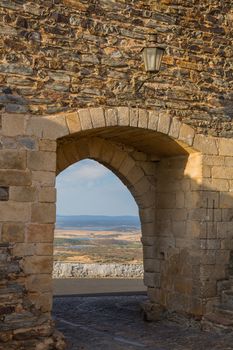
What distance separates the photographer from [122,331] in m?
7.33

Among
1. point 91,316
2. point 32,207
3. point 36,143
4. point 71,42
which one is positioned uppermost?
point 71,42

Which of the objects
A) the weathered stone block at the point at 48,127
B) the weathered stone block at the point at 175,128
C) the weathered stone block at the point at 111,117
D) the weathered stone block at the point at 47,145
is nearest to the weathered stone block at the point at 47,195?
the weathered stone block at the point at 47,145

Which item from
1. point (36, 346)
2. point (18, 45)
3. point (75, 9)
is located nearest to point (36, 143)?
point (18, 45)

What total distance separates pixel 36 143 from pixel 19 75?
828 mm

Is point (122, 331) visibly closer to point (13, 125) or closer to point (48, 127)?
point (48, 127)

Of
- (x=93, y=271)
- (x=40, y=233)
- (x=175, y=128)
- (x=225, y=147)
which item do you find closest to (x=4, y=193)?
(x=40, y=233)

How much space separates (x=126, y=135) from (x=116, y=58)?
1.18 m

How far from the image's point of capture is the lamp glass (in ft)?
22.8

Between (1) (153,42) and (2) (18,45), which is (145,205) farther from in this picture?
(2) (18,45)

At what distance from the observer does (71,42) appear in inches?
266

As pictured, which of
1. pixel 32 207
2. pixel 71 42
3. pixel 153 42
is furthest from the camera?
pixel 153 42

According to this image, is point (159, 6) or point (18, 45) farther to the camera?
point (159, 6)

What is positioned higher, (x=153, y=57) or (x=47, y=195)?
(x=153, y=57)

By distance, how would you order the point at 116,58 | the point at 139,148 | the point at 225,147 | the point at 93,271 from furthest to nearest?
the point at 93,271
the point at 139,148
the point at 225,147
the point at 116,58
